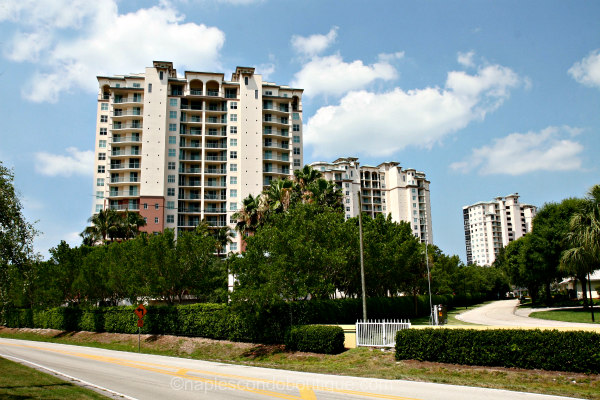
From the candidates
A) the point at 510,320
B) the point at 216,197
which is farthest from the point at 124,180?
the point at 510,320

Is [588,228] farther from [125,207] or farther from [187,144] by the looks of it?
[125,207]

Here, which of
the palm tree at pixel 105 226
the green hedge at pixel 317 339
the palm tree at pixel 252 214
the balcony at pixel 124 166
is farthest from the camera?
the balcony at pixel 124 166

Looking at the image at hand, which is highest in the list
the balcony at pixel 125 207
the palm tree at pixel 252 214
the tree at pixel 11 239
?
the balcony at pixel 125 207

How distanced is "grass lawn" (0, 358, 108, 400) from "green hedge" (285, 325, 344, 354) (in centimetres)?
1106

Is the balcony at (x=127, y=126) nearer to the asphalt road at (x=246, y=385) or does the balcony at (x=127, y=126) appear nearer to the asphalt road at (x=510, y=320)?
the asphalt road at (x=510, y=320)

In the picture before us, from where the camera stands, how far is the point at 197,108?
84.7 metres

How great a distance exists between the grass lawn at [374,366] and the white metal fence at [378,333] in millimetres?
565

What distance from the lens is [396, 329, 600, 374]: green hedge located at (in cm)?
1452

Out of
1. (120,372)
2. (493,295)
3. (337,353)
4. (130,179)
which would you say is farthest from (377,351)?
(493,295)

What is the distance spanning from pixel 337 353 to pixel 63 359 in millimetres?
15001

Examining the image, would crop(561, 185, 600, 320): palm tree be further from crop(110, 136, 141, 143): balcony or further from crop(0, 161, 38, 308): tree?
crop(110, 136, 141, 143): balcony

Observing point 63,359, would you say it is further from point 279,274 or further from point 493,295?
point 493,295

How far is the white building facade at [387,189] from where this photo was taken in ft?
454

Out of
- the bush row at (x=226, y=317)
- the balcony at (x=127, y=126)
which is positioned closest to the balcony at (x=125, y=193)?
the balcony at (x=127, y=126)
